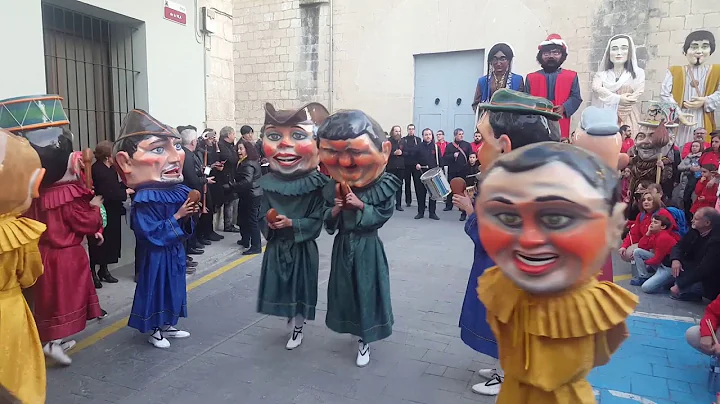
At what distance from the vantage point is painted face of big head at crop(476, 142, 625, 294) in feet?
6.35

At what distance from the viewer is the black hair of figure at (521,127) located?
313 cm

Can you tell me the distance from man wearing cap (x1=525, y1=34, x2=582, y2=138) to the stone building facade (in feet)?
15.3

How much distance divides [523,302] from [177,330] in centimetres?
330

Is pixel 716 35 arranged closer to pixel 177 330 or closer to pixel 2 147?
pixel 177 330

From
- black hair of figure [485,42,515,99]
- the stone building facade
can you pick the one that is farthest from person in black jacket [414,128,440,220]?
black hair of figure [485,42,515,99]

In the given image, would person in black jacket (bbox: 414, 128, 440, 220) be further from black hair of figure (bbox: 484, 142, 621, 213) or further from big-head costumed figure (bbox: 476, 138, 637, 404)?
black hair of figure (bbox: 484, 142, 621, 213)

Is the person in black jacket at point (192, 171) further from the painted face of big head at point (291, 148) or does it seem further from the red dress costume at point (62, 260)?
the painted face of big head at point (291, 148)

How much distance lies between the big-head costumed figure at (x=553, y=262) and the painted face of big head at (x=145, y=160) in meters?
2.81

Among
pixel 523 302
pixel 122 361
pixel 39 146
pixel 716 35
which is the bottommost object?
pixel 122 361

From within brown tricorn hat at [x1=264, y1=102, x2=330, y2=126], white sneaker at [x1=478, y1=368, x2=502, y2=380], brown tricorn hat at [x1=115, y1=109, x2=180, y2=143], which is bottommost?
white sneaker at [x1=478, y1=368, x2=502, y2=380]

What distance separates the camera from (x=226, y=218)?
28.4ft

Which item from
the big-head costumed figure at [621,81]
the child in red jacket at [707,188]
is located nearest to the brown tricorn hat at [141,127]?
the child in red jacket at [707,188]

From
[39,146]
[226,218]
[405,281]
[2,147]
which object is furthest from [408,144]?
[2,147]

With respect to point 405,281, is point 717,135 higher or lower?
higher
